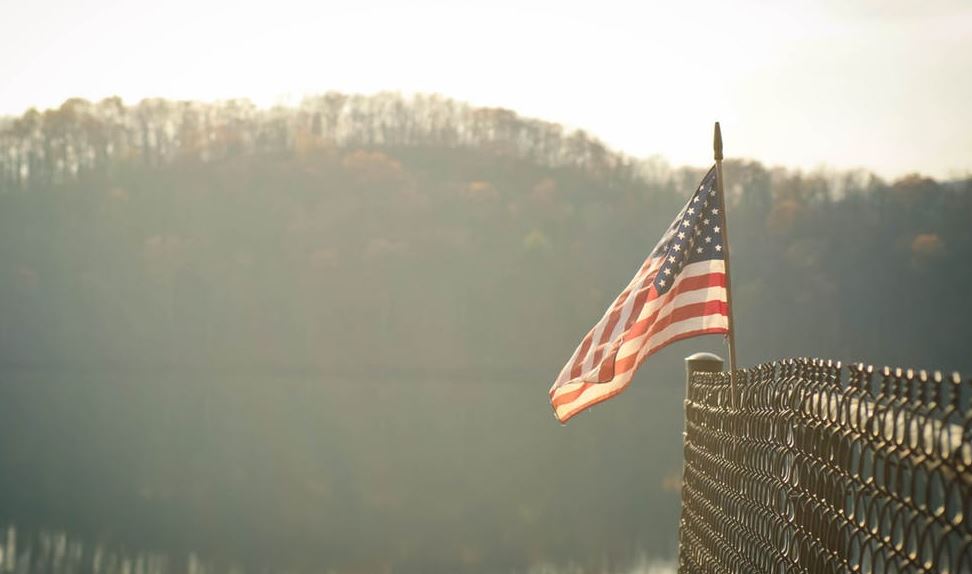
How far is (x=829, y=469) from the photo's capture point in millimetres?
3596

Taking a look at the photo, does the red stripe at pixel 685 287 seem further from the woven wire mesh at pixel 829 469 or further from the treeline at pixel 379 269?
the treeline at pixel 379 269

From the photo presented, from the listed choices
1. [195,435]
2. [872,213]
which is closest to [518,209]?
[872,213]

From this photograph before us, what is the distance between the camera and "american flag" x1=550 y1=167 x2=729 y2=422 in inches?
224

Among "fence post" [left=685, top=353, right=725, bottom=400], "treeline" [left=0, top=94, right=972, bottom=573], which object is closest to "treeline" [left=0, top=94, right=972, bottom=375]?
"treeline" [left=0, top=94, right=972, bottom=573]

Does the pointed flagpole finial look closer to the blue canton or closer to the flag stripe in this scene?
the blue canton

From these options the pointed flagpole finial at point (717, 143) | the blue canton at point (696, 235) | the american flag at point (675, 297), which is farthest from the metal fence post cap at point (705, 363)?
the pointed flagpole finial at point (717, 143)

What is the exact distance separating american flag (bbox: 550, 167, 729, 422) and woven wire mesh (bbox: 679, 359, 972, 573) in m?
0.26

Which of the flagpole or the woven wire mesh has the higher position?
the flagpole

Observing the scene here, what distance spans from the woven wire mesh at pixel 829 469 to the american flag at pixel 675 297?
10.2 inches

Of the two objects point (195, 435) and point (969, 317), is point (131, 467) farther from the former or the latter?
point (969, 317)

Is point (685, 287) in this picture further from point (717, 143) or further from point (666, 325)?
point (717, 143)

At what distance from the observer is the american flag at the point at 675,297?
224 inches

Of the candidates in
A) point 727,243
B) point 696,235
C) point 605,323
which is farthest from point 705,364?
point 727,243

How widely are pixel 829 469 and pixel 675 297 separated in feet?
7.23
